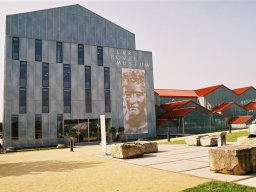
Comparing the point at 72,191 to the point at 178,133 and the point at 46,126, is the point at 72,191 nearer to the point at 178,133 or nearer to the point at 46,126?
the point at 46,126

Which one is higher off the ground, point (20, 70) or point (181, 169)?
point (20, 70)

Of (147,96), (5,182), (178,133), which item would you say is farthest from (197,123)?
(5,182)

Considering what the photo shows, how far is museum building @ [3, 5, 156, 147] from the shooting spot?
33.9m

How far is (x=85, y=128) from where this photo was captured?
122ft

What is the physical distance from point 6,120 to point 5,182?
2449cm

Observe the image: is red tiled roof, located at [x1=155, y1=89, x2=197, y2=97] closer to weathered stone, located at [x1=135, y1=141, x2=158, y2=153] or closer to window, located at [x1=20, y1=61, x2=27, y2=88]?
window, located at [x1=20, y1=61, x2=27, y2=88]

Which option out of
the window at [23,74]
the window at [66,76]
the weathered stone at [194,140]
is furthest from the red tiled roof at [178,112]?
the window at [23,74]

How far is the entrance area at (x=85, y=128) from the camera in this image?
119 ft

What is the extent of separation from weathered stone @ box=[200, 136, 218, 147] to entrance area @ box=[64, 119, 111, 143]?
1945cm

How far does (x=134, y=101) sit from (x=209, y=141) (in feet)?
69.1

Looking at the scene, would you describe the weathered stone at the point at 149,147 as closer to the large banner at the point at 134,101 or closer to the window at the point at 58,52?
the large banner at the point at 134,101

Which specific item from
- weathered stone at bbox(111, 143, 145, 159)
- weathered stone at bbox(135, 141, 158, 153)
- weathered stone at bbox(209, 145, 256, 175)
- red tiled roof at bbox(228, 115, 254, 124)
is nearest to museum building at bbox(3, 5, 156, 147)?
weathered stone at bbox(135, 141, 158, 153)

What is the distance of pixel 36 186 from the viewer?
373 inches

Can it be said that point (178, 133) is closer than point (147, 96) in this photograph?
No
